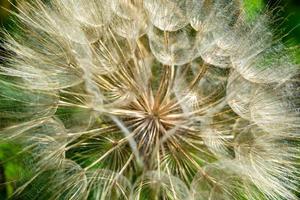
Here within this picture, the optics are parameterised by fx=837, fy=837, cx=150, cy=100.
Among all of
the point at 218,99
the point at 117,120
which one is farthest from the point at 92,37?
the point at 218,99

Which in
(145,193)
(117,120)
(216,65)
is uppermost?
(216,65)

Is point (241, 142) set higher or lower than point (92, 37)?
lower

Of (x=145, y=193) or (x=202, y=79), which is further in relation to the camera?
(x=202, y=79)

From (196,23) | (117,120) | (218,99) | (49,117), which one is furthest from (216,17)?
(49,117)

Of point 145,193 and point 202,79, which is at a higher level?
point 202,79

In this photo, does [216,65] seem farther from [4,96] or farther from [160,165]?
[4,96]

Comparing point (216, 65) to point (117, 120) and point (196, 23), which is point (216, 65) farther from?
point (117, 120)
